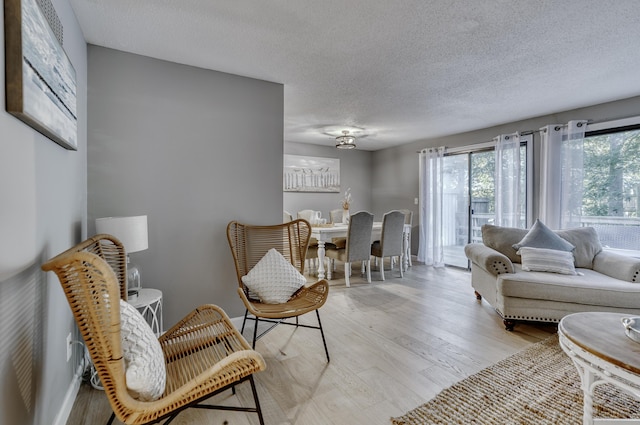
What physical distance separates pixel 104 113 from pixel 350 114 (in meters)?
2.74

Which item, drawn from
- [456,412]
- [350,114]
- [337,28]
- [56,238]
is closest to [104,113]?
[56,238]

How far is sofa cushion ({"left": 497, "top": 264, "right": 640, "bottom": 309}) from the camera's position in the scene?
2.45 m

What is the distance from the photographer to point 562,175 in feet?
12.7

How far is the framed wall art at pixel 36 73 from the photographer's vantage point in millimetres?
1001

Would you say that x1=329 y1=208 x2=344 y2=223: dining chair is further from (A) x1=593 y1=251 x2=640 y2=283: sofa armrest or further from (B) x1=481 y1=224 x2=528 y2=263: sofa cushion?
(A) x1=593 y1=251 x2=640 y2=283: sofa armrest

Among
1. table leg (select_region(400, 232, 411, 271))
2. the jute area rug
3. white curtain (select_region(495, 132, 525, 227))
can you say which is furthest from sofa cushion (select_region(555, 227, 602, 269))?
table leg (select_region(400, 232, 411, 271))

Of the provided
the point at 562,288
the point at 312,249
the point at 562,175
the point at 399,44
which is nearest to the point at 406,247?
the point at 312,249

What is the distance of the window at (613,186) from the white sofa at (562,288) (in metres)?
0.76

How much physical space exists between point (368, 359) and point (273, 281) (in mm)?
901

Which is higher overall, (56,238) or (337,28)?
(337,28)

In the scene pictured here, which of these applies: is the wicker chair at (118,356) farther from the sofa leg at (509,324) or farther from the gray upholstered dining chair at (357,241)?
the gray upholstered dining chair at (357,241)

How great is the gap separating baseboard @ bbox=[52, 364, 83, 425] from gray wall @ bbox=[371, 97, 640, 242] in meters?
5.17

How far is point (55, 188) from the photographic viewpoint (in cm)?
150

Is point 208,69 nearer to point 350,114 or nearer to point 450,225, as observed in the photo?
point 350,114
